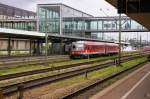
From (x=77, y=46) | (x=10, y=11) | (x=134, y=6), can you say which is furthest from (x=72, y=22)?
(x=134, y=6)

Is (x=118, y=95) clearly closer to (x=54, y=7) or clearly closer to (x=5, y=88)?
(x=5, y=88)

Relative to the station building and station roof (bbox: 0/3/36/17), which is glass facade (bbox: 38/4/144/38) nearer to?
the station building

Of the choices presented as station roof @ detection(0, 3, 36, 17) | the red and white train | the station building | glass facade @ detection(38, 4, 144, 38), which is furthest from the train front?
station roof @ detection(0, 3, 36, 17)

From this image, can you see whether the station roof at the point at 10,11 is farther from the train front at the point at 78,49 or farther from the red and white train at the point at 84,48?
the train front at the point at 78,49

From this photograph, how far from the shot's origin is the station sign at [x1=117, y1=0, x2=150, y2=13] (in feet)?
79.8

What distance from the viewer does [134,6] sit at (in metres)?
25.0

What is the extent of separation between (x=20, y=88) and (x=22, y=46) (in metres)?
70.9

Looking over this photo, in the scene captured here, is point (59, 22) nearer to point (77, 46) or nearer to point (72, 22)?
point (72, 22)

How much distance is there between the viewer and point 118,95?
17922 mm

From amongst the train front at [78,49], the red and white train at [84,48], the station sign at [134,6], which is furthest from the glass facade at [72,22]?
the station sign at [134,6]

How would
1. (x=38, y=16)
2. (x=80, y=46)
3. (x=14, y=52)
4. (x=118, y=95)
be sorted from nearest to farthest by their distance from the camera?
(x=118, y=95) → (x=80, y=46) → (x=14, y=52) → (x=38, y=16)

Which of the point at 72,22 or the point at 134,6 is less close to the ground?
the point at 72,22

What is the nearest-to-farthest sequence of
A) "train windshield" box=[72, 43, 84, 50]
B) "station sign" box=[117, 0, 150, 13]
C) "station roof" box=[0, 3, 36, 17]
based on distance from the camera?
"station sign" box=[117, 0, 150, 13], "train windshield" box=[72, 43, 84, 50], "station roof" box=[0, 3, 36, 17]

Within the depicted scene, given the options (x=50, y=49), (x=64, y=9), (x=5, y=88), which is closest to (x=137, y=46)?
(x=64, y=9)
